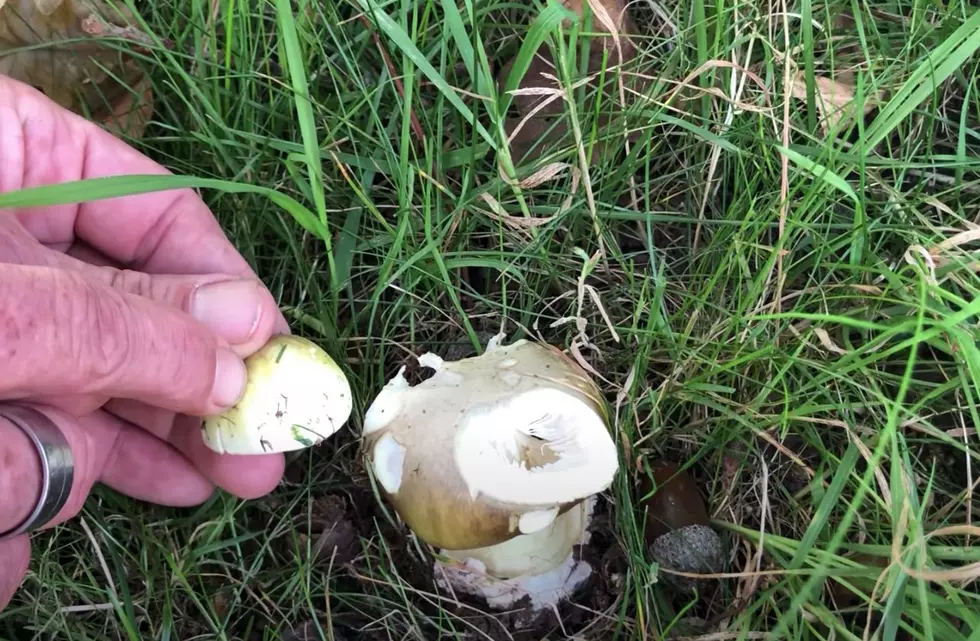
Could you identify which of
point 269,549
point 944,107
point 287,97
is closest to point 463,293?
point 287,97

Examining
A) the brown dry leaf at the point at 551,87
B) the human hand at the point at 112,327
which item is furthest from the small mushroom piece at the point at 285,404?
the brown dry leaf at the point at 551,87

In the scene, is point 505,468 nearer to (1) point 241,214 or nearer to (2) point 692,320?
(2) point 692,320

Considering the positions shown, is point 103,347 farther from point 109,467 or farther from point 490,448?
point 109,467

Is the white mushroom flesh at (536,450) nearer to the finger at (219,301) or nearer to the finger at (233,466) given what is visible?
the finger at (219,301)

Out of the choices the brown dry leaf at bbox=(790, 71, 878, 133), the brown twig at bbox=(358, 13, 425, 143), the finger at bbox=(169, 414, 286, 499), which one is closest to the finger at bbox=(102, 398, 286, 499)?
the finger at bbox=(169, 414, 286, 499)

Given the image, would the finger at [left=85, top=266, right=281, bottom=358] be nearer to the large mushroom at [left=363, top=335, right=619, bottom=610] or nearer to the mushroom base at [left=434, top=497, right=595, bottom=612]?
the large mushroom at [left=363, top=335, right=619, bottom=610]
